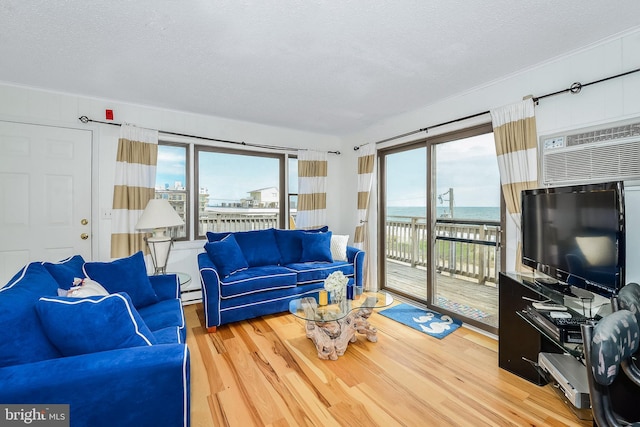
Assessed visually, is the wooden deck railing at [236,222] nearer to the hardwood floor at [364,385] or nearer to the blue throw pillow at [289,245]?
the blue throw pillow at [289,245]

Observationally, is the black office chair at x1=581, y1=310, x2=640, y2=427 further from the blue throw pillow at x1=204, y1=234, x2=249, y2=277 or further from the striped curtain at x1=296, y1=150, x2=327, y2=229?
the striped curtain at x1=296, y1=150, x2=327, y2=229

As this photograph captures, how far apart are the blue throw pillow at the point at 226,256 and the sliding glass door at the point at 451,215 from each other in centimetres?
206

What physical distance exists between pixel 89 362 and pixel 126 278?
1204 millimetres

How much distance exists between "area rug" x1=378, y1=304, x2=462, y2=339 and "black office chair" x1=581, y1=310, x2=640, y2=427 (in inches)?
72.5

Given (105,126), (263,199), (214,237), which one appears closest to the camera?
(105,126)

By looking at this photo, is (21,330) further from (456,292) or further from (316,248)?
(456,292)

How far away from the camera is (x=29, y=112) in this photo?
2.86 m

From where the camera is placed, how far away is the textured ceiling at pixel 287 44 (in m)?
1.72

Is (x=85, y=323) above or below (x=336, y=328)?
above

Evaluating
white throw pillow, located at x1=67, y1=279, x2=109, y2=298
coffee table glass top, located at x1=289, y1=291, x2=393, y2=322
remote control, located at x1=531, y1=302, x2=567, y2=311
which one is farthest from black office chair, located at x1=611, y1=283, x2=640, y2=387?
white throw pillow, located at x1=67, y1=279, x2=109, y2=298

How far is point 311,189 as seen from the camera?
453 centimetres

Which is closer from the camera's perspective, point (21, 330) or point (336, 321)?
point (21, 330)

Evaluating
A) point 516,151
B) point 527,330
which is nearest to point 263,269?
point 527,330

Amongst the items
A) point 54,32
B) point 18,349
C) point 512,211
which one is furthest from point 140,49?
point 512,211
